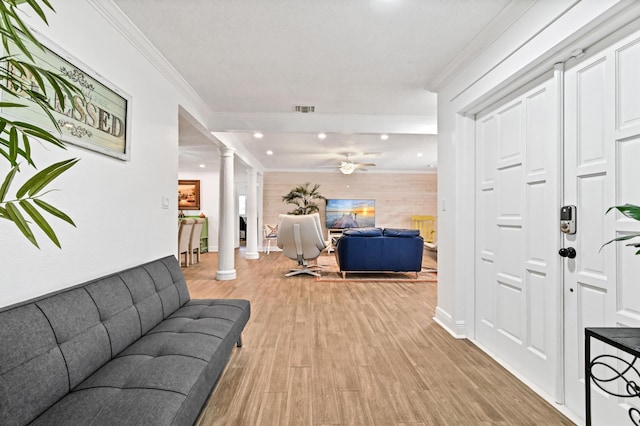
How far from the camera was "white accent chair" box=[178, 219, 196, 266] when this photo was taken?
6.47 metres

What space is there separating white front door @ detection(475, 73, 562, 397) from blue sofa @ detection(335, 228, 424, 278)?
110 inches

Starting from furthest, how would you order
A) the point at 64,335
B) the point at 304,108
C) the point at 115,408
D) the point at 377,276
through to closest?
the point at 377,276 → the point at 304,108 → the point at 64,335 → the point at 115,408

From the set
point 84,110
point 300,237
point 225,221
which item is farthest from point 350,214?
point 84,110

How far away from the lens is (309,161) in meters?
8.41

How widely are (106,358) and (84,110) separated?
52.4 inches

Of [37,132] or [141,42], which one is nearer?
[37,132]

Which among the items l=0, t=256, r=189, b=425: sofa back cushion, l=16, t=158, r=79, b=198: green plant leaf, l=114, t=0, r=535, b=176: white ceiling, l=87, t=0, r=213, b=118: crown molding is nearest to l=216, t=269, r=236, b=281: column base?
l=114, t=0, r=535, b=176: white ceiling

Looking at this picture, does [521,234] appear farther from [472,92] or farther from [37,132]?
[37,132]

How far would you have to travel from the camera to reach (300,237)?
18.0 feet

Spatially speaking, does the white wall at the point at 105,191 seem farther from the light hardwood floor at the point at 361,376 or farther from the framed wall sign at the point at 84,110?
the light hardwood floor at the point at 361,376

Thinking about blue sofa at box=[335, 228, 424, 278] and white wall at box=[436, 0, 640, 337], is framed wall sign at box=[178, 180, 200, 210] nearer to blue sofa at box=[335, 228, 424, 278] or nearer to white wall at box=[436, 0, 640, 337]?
blue sofa at box=[335, 228, 424, 278]

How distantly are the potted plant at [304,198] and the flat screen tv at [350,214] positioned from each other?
38 cm

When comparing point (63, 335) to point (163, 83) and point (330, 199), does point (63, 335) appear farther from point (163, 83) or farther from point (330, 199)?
point (330, 199)

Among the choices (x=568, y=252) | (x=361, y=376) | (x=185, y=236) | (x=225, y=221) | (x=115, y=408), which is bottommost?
(x=361, y=376)
